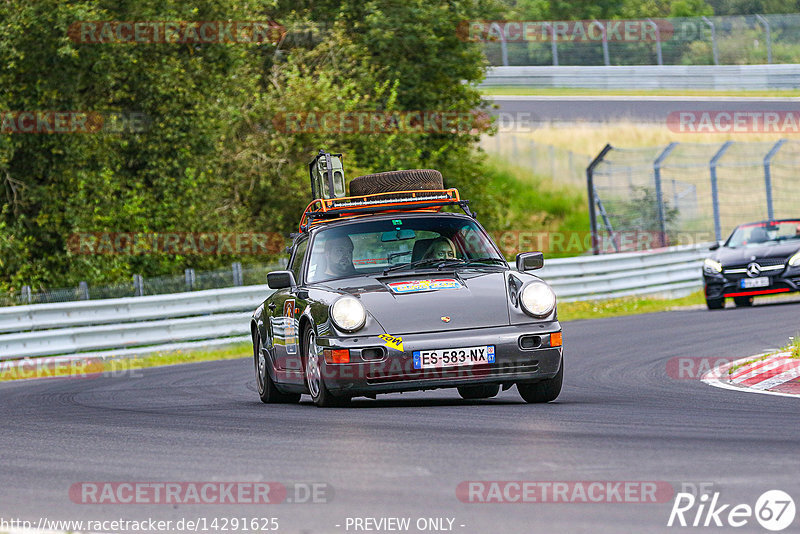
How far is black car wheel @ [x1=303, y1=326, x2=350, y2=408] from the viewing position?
31.3ft

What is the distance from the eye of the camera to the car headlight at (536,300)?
9336 millimetres

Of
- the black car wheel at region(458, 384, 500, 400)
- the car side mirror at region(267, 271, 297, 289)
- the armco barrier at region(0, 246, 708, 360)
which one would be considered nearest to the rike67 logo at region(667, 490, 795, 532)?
the black car wheel at region(458, 384, 500, 400)

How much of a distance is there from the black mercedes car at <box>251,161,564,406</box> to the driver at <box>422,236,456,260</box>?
11 millimetres

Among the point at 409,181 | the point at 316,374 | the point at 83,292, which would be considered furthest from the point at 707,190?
the point at 316,374

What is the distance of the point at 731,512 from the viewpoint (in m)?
5.18

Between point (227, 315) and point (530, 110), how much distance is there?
83.5 feet

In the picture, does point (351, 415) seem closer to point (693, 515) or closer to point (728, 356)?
point (693, 515)

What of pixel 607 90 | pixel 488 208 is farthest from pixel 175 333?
pixel 607 90

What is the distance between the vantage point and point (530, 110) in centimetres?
4394
